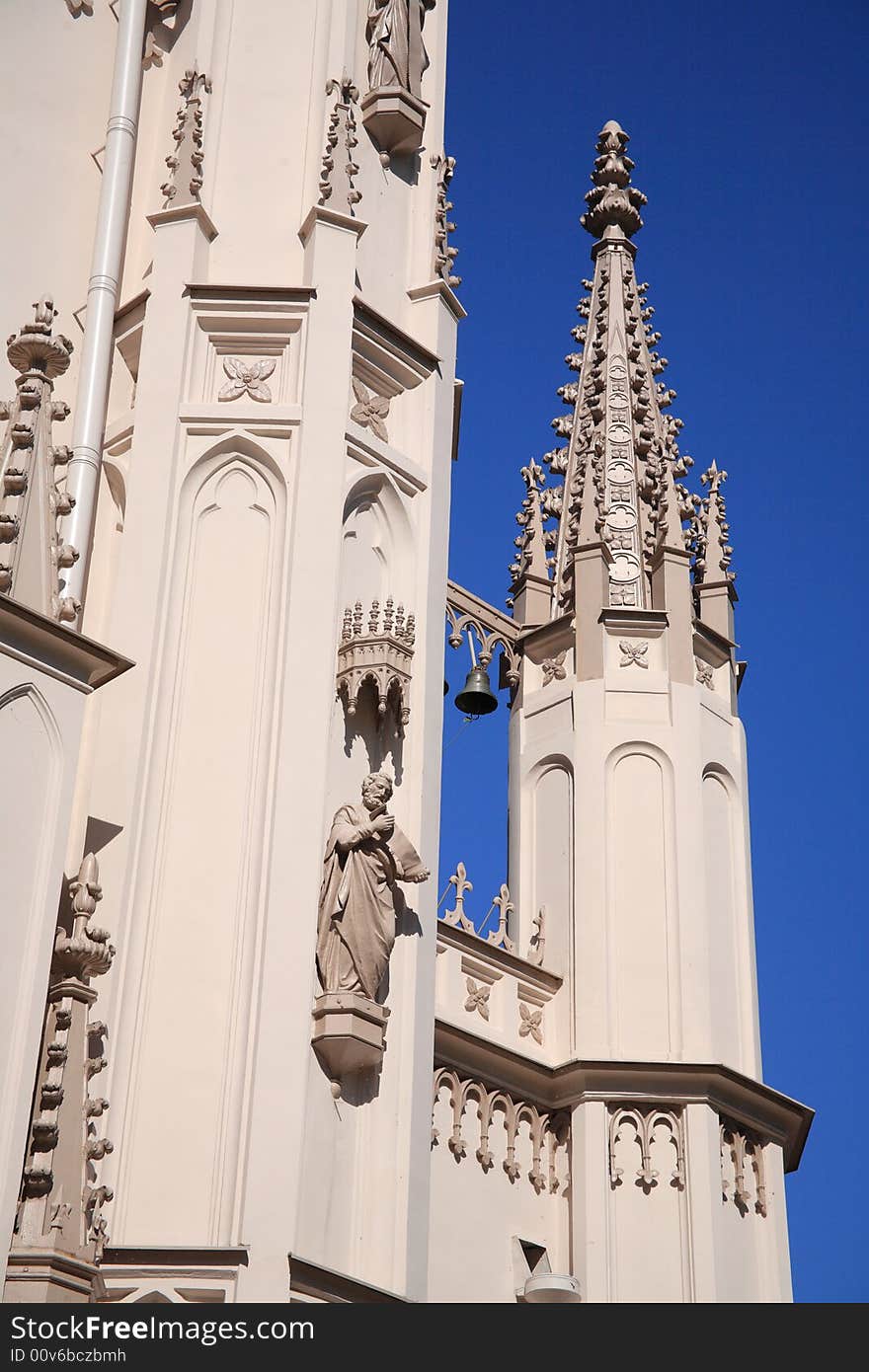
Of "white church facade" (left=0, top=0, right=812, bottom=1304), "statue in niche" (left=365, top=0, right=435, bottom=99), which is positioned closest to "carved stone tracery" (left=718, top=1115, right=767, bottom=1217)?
"white church facade" (left=0, top=0, right=812, bottom=1304)

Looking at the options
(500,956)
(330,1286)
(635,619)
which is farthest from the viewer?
(635,619)

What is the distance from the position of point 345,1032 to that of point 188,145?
6.77 meters

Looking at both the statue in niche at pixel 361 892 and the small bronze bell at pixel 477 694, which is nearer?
the statue in niche at pixel 361 892

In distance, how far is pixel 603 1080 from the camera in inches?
720

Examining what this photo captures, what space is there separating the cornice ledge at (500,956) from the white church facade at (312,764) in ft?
Answer: 0.13

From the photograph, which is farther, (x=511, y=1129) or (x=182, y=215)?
(x=511, y=1129)

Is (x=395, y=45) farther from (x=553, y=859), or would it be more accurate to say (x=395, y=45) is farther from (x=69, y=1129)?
(x=69, y=1129)

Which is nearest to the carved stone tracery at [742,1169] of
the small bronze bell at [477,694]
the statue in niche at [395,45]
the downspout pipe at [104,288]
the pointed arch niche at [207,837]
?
the small bronze bell at [477,694]

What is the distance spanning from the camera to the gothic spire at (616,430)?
21609mm

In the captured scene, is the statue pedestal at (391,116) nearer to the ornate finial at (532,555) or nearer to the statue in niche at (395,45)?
the statue in niche at (395,45)

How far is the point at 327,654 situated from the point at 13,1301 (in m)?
4.78

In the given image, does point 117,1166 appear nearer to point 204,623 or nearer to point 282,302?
point 204,623

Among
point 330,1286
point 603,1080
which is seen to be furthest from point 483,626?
point 330,1286

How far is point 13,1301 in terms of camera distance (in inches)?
446
